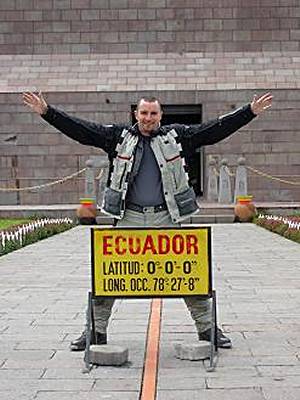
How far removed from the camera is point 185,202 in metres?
6.76

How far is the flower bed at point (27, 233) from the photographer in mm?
16203

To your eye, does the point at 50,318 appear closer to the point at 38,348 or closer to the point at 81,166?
the point at 38,348

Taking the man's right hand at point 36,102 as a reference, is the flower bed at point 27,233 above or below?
below

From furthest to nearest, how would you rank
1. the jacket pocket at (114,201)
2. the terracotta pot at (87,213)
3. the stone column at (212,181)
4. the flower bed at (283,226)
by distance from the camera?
the stone column at (212,181)
the terracotta pot at (87,213)
the flower bed at (283,226)
the jacket pocket at (114,201)

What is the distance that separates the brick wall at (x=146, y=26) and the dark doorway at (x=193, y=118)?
2.28 meters

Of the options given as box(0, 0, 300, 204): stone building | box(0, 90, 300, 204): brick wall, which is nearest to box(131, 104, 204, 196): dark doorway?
box(0, 0, 300, 204): stone building

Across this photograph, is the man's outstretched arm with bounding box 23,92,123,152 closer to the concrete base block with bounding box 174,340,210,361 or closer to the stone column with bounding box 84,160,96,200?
the concrete base block with bounding box 174,340,210,361

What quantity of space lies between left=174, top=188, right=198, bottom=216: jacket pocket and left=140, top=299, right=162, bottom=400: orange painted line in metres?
1.12

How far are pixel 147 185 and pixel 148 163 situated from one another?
0.17 m

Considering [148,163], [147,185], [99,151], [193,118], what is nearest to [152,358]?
[147,185]

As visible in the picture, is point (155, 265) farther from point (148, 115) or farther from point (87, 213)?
point (87, 213)

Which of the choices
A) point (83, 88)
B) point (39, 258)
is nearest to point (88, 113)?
point (83, 88)

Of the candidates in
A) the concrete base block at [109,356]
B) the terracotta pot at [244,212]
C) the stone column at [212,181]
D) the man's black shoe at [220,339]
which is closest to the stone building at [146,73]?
the stone column at [212,181]

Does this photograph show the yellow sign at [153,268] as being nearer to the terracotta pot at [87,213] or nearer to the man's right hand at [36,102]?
the man's right hand at [36,102]
